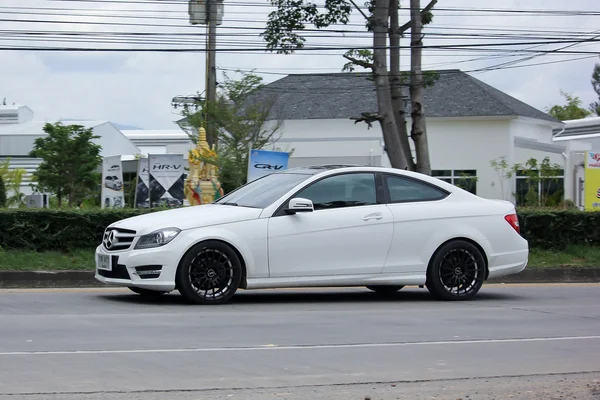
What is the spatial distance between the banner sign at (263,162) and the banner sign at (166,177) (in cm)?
380

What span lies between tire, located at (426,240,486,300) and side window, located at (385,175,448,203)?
0.65 meters

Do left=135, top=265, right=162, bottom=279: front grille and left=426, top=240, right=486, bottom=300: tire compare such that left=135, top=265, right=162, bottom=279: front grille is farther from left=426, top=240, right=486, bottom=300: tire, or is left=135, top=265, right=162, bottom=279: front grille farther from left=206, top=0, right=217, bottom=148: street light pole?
left=206, top=0, right=217, bottom=148: street light pole

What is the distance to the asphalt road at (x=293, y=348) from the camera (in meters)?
6.18

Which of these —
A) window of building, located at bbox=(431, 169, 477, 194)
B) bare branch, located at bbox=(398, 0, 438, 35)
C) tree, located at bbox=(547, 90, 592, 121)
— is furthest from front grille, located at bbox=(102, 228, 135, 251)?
tree, located at bbox=(547, 90, 592, 121)

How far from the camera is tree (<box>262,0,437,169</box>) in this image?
21312mm

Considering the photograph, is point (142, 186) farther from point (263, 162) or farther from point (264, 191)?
point (264, 191)

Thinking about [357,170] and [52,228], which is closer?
[357,170]

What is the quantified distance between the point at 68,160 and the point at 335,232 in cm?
2124

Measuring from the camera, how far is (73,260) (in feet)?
47.0

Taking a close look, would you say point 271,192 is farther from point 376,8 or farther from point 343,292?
point 376,8

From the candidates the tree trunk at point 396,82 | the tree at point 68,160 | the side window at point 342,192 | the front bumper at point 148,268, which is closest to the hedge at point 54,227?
the front bumper at point 148,268

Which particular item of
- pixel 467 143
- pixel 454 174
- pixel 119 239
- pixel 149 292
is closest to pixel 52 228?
pixel 149 292

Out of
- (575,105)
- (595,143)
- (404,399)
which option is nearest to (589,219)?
(404,399)

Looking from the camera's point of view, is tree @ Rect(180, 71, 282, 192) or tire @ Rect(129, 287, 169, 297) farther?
tree @ Rect(180, 71, 282, 192)
